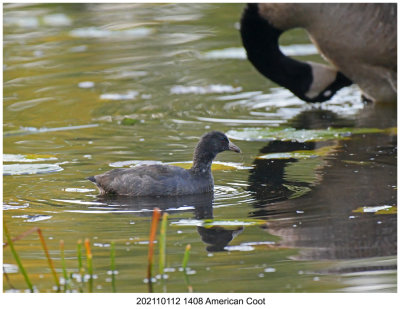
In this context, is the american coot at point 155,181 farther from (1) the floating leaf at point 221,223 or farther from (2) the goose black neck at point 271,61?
(2) the goose black neck at point 271,61

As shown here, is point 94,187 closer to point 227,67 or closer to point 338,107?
point 338,107

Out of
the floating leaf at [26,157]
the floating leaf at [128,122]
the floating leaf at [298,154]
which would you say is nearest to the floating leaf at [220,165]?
the floating leaf at [298,154]

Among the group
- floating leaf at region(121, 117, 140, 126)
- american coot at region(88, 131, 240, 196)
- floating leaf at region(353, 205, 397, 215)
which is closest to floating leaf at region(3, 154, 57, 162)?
american coot at region(88, 131, 240, 196)

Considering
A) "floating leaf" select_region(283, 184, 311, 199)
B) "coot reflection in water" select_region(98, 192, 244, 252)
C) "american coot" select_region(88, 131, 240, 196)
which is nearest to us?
"coot reflection in water" select_region(98, 192, 244, 252)

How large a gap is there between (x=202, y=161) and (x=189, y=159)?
124 cm

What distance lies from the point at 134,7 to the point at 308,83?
35.4ft

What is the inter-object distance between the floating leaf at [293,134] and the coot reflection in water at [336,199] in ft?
0.48

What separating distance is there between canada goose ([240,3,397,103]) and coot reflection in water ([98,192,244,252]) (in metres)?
5.08

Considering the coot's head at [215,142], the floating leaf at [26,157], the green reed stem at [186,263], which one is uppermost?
the coot's head at [215,142]

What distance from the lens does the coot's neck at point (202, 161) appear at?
984 centimetres

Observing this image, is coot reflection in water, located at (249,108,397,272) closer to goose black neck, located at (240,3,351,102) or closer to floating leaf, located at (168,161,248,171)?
floating leaf, located at (168,161,248,171)

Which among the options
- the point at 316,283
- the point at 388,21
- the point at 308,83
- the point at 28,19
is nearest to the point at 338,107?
the point at 308,83

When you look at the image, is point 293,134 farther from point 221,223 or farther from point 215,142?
point 221,223

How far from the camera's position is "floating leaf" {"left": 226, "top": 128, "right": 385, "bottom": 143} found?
12.2 meters
